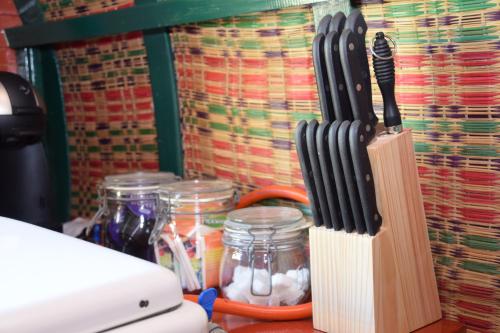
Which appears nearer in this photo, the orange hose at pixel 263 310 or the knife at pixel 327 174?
the knife at pixel 327 174

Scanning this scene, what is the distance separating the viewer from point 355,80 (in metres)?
1.00

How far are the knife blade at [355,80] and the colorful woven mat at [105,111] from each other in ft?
2.77

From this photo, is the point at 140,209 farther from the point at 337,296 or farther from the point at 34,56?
the point at 34,56

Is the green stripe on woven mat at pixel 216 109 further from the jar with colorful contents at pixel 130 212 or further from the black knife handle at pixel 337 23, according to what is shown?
the black knife handle at pixel 337 23

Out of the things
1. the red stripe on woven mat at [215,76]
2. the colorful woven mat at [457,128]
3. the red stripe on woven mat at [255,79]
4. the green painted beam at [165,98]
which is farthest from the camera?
the green painted beam at [165,98]

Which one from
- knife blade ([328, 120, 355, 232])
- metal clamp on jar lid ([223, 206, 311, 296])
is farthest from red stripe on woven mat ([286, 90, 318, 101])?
knife blade ([328, 120, 355, 232])

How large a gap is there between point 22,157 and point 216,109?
0.43 m

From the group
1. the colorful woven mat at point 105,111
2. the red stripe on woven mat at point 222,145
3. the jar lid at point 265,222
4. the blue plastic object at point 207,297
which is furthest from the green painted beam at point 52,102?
the blue plastic object at point 207,297

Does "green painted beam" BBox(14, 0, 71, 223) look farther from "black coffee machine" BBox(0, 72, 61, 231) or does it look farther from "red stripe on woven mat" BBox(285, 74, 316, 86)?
"red stripe on woven mat" BBox(285, 74, 316, 86)

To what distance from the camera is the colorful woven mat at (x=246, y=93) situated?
1.38 metres

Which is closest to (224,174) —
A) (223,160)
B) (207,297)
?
(223,160)

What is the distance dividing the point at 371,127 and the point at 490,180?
23cm

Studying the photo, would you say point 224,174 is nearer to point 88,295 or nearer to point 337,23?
point 337,23

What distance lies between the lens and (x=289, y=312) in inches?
46.5
